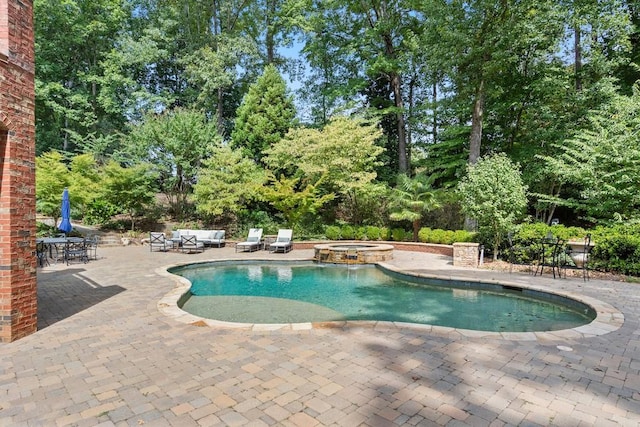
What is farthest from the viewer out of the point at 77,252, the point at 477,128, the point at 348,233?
the point at 348,233

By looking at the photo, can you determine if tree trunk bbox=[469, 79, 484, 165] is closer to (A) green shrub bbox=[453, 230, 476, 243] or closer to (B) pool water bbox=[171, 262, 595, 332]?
(A) green shrub bbox=[453, 230, 476, 243]

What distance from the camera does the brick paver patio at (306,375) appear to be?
2.78 meters

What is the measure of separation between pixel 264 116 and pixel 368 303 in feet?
49.3

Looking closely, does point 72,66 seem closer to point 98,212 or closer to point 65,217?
point 98,212

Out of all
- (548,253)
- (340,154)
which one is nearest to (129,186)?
(340,154)

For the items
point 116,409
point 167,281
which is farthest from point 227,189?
point 116,409

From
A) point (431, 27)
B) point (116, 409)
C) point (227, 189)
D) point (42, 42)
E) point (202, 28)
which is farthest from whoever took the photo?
point (202, 28)

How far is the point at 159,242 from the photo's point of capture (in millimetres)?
14484

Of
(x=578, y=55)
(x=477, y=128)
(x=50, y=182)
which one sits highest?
(x=578, y=55)

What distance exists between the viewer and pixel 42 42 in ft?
71.6

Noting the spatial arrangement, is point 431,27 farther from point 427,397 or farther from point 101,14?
point 101,14

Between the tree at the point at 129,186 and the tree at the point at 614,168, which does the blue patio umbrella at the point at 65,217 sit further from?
the tree at the point at 614,168

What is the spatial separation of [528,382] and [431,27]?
15.7 meters

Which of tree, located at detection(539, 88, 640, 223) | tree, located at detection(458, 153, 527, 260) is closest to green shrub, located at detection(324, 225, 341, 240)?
tree, located at detection(458, 153, 527, 260)
